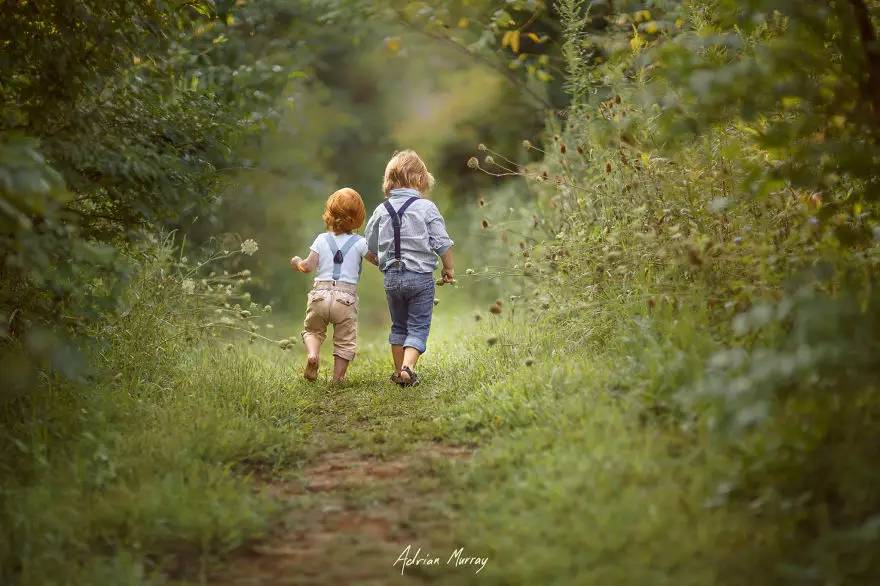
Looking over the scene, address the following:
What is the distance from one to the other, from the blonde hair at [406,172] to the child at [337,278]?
319mm

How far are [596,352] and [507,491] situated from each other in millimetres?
1602

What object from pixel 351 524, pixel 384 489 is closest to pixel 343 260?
pixel 384 489

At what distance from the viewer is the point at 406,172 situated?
6.43 meters

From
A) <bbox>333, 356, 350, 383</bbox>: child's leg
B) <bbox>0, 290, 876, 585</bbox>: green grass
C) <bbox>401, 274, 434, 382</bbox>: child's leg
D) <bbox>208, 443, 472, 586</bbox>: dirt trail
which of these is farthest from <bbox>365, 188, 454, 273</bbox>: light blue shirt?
<bbox>208, 443, 472, 586</bbox>: dirt trail

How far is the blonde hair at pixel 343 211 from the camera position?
643 centimetres

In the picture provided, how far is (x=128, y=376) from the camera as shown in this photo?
516 centimetres

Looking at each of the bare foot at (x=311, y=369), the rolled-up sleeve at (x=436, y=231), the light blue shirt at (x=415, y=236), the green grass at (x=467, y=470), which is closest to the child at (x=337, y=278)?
the bare foot at (x=311, y=369)

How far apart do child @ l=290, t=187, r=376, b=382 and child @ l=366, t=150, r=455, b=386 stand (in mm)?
229

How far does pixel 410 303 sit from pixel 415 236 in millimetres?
534

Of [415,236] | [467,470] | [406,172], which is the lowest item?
[467,470]

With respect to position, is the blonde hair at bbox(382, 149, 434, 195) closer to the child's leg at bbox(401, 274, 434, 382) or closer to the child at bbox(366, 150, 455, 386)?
the child at bbox(366, 150, 455, 386)

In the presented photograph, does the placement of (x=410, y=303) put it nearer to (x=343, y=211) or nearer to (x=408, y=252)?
(x=408, y=252)

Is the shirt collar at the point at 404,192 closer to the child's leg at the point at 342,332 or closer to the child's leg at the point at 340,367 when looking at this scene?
the child's leg at the point at 342,332

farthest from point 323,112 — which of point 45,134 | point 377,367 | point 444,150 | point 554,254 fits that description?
point 45,134
